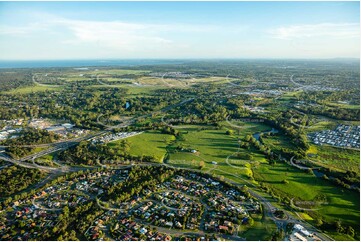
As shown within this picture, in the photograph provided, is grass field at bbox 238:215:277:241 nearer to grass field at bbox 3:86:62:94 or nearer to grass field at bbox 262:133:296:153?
grass field at bbox 262:133:296:153

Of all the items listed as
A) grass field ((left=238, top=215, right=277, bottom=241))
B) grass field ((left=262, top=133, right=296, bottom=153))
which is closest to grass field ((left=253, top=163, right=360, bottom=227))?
grass field ((left=238, top=215, right=277, bottom=241))

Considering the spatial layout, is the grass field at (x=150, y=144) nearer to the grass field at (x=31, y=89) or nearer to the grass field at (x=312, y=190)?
the grass field at (x=312, y=190)

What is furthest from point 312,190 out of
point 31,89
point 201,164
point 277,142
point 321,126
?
point 31,89

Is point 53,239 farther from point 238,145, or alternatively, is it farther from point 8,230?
point 238,145

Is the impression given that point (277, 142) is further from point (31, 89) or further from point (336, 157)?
point (31, 89)

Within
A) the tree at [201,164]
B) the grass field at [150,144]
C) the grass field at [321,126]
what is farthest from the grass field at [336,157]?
the grass field at [150,144]
